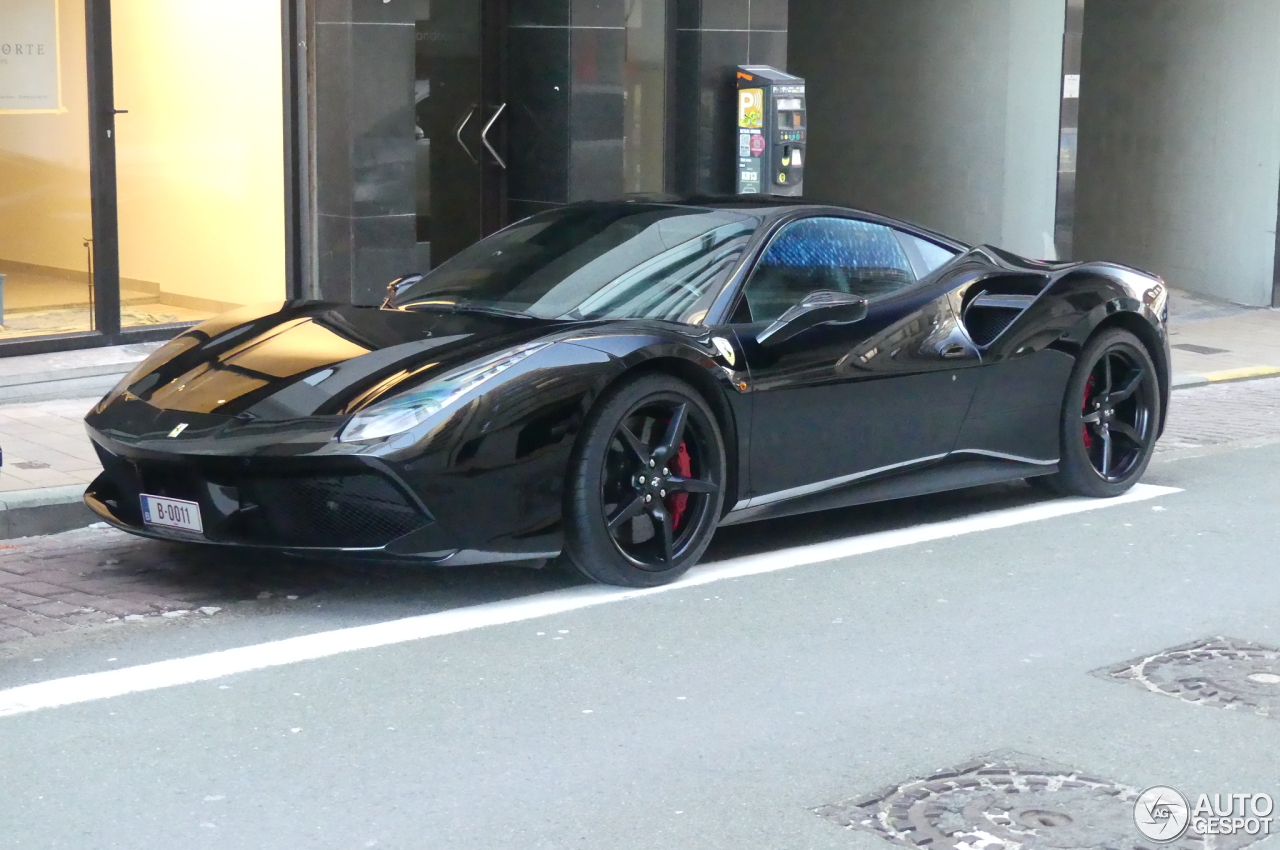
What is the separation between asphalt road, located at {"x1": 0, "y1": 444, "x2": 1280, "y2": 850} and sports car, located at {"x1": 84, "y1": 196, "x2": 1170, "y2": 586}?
1.10ft

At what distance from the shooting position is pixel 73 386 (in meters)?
10.1

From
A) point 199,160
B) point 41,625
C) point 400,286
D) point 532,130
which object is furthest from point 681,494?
point 532,130

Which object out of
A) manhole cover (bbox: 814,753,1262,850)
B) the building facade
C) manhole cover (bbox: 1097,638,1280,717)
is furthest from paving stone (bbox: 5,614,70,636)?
A: the building facade

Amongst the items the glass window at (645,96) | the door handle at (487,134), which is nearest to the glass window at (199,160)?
the door handle at (487,134)

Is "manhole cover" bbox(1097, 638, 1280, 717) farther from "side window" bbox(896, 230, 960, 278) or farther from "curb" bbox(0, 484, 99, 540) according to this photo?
"curb" bbox(0, 484, 99, 540)

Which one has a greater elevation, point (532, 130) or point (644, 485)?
point (532, 130)

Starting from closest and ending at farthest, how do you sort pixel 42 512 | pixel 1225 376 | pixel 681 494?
pixel 681 494 < pixel 42 512 < pixel 1225 376

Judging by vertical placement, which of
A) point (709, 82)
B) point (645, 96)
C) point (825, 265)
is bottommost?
point (825, 265)

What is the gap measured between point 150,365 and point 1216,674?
3795 millimetres

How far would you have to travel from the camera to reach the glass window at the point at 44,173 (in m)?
10.7

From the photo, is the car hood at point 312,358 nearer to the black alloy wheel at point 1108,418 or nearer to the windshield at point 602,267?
the windshield at point 602,267

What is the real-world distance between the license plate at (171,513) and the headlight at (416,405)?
1.99ft

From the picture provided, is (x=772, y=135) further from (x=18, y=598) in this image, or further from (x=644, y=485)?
(x=18, y=598)

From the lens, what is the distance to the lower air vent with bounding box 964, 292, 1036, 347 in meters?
7.22
